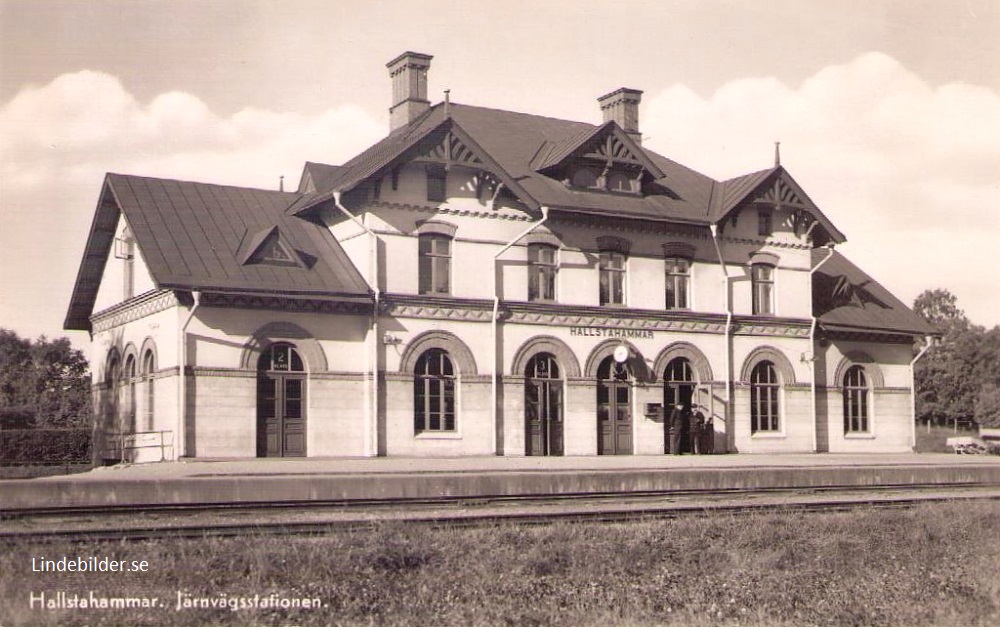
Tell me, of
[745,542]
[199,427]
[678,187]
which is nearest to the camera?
[745,542]

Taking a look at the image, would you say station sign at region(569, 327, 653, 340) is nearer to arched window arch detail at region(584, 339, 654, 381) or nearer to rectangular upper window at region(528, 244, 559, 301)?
arched window arch detail at region(584, 339, 654, 381)

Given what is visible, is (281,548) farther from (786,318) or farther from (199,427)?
(786,318)

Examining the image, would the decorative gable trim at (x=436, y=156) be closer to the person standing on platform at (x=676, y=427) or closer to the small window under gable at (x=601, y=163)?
the small window under gable at (x=601, y=163)

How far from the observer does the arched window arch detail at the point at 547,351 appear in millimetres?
27688

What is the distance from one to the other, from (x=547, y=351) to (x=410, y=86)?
27.5ft

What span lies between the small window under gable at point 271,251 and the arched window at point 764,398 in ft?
42.4

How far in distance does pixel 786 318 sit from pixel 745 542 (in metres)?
18.8

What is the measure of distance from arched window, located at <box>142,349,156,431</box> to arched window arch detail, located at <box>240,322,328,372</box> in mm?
2324

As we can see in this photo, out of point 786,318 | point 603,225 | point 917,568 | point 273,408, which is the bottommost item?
point 917,568

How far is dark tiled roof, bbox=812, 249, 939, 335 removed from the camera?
33156mm

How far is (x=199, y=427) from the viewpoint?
23.7 metres

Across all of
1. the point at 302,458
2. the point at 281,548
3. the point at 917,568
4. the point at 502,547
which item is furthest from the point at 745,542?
the point at 302,458

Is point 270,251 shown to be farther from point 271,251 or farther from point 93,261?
point 93,261

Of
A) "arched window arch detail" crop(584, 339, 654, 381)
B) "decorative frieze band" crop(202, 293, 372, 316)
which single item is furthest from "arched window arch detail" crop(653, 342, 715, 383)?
"decorative frieze band" crop(202, 293, 372, 316)
